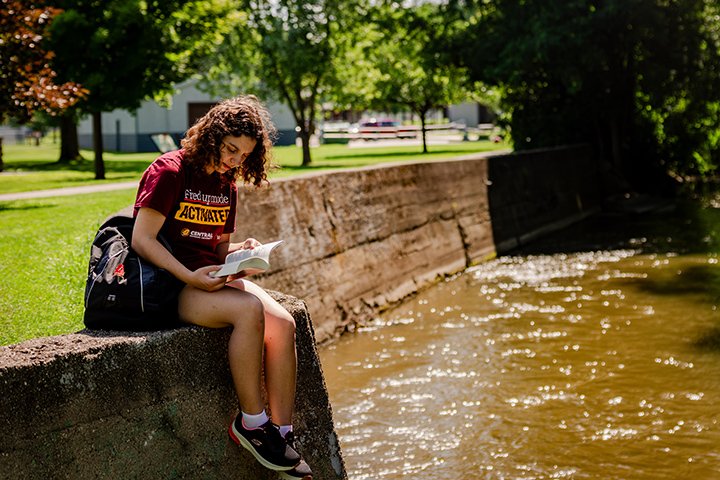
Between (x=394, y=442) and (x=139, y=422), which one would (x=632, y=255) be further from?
(x=139, y=422)

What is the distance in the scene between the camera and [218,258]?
5.12 metres

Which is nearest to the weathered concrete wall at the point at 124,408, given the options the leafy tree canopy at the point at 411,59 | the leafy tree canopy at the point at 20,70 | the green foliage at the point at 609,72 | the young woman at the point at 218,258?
the young woman at the point at 218,258

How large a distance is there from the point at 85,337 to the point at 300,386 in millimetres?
1108

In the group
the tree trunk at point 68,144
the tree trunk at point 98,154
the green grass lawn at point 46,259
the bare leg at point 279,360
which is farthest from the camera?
the tree trunk at point 68,144

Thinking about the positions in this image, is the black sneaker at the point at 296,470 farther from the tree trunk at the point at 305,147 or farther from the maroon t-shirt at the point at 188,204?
the tree trunk at the point at 305,147

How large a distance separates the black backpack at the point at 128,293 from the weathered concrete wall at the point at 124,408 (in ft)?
0.48

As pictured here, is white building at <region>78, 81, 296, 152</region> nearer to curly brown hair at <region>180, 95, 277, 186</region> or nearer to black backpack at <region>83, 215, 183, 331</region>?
curly brown hair at <region>180, 95, 277, 186</region>

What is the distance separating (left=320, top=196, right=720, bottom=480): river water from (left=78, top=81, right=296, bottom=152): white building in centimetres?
3589

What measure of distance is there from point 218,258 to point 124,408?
106 cm

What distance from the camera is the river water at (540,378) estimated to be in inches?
258

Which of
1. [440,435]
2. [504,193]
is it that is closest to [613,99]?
[504,193]

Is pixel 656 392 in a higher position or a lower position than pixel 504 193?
lower

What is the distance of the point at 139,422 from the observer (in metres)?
4.36

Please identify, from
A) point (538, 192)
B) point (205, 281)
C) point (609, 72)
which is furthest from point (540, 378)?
point (609, 72)
